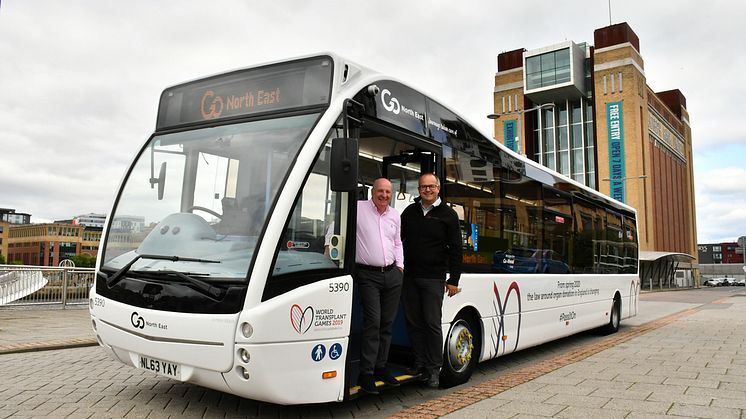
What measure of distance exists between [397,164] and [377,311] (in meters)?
1.81

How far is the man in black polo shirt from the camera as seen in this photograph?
5.91m

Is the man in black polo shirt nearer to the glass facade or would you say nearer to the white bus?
the white bus

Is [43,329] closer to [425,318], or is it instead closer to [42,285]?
[42,285]

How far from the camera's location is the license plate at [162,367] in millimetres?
4660

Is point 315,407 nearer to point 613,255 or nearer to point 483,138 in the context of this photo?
point 483,138

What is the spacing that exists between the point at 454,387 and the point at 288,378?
263 cm

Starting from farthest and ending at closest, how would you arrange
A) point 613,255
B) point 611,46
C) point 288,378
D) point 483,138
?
point 611,46
point 613,255
point 483,138
point 288,378

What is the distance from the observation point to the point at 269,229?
4473mm

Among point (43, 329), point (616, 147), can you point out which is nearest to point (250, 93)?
point (43, 329)

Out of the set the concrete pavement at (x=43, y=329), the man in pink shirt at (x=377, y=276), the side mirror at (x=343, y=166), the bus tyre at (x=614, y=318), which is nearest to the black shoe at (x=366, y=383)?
the man in pink shirt at (x=377, y=276)

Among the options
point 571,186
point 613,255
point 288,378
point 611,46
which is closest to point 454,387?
point 288,378

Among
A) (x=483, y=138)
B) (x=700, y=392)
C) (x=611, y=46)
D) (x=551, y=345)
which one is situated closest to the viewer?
(x=700, y=392)

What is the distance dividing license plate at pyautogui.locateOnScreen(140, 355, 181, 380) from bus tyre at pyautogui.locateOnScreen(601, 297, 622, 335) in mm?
9818

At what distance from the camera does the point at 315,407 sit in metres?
5.51
